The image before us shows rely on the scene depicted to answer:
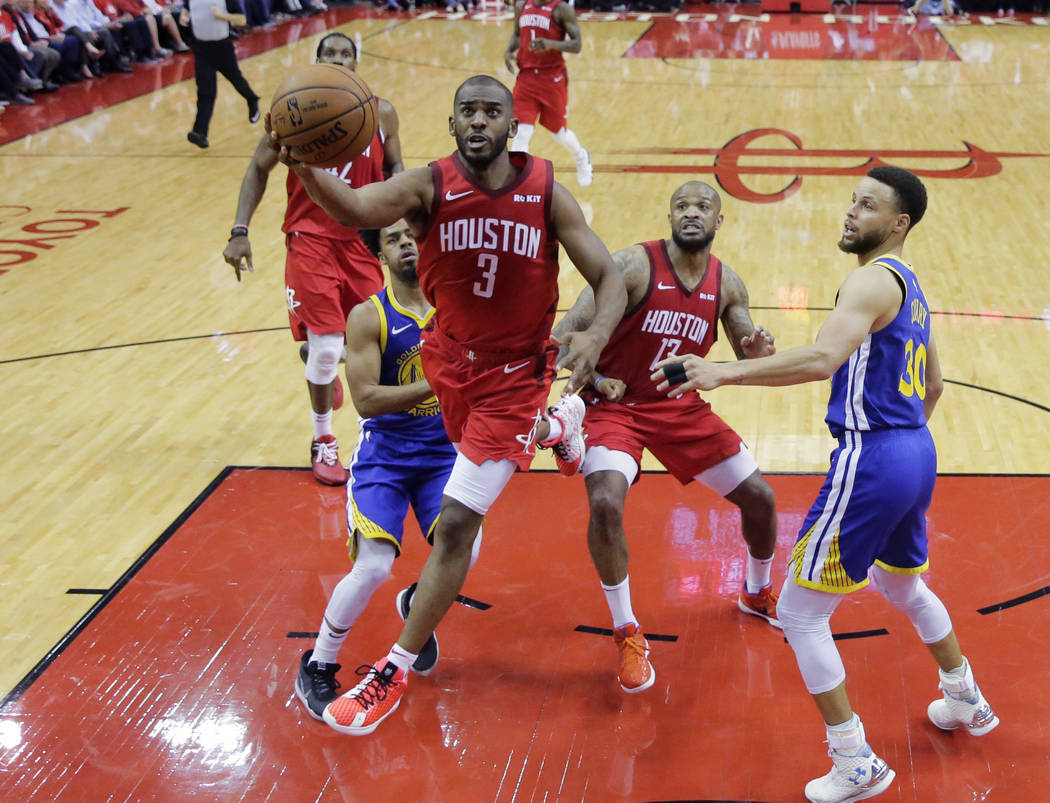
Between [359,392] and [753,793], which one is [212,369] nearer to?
[359,392]

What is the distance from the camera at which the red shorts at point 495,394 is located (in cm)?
393

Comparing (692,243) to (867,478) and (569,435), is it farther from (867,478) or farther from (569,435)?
(867,478)

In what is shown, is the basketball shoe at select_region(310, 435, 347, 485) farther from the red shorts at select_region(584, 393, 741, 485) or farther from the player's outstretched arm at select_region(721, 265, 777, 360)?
the player's outstretched arm at select_region(721, 265, 777, 360)

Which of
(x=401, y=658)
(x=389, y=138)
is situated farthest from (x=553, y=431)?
(x=389, y=138)

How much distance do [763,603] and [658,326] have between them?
3.84ft

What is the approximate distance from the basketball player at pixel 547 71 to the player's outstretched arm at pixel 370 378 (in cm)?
693

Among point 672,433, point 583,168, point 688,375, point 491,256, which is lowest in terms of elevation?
point 583,168

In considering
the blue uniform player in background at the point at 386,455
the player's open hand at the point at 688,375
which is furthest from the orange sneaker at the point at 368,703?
the player's open hand at the point at 688,375

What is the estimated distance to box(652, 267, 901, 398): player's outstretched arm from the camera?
130 inches

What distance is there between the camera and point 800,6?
23297 millimetres

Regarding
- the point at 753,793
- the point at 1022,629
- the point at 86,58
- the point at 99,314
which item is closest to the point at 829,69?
the point at 86,58

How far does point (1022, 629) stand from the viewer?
451cm

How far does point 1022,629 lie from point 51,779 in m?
3.51

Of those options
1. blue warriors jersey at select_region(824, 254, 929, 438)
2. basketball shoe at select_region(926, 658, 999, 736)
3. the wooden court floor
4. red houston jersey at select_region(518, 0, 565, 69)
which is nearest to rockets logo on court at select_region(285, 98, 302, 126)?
blue warriors jersey at select_region(824, 254, 929, 438)
